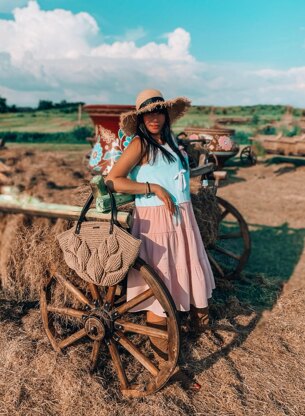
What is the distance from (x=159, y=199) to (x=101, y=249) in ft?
1.66

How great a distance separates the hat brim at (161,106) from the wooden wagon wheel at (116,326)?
2.86 ft

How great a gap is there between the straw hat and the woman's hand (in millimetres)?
451

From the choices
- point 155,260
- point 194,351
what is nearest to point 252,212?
point 194,351

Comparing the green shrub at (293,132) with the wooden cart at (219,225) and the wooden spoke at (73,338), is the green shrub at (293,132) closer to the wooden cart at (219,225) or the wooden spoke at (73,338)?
the wooden cart at (219,225)

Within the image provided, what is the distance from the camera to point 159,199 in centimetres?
239

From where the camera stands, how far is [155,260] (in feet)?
7.93

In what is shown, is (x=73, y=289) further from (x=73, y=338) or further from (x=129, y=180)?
(x=129, y=180)

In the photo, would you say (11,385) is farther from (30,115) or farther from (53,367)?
(30,115)

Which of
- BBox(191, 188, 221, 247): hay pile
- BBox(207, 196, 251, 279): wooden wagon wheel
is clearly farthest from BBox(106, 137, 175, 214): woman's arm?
BBox(207, 196, 251, 279): wooden wagon wheel

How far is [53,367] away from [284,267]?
11.5 feet

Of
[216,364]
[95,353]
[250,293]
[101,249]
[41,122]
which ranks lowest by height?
[41,122]

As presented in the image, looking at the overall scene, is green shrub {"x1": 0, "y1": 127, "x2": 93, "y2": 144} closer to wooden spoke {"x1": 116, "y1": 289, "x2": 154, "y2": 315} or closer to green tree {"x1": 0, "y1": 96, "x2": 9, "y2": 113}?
green tree {"x1": 0, "y1": 96, "x2": 9, "y2": 113}

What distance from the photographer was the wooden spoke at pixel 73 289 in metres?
2.55

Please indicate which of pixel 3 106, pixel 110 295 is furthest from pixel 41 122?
pixel 110 295
